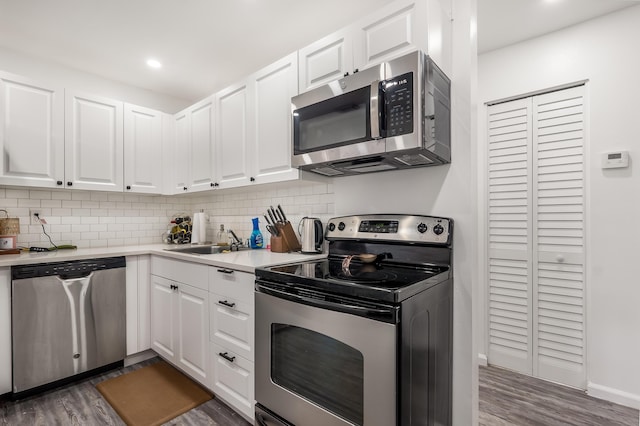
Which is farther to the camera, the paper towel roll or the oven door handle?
the paper towel roll

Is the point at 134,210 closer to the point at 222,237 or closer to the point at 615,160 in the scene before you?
the point at 222,237

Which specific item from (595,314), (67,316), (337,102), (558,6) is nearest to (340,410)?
(337,102)

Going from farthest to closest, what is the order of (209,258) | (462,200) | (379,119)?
(209,258)
(462,200)
(379,119)

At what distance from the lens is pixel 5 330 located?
6.55 ft

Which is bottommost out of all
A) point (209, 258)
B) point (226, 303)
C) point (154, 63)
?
point (226, 303)

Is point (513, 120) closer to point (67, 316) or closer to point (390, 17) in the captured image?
point (390, 17)

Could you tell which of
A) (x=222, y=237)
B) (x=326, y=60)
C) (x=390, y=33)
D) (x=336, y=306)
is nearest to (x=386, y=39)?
(x=390, y=33)

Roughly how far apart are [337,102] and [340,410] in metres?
1.38

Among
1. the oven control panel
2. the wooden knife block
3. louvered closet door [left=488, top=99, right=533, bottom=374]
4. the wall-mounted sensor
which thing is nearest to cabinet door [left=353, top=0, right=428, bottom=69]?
the oven control panel

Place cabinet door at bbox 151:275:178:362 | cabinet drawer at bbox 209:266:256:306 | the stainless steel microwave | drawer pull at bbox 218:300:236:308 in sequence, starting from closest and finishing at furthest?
the stainless steel microwave → cabinet drawer at bbox 209:266:256:306 → drawer pull at bbox 218:300:236:308 → cabinet door at bbox 151:275:178:362

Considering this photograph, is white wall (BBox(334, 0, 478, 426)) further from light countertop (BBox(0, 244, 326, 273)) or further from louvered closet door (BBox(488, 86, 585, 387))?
louvered closet door (BBox(488, 86, 585, 387))

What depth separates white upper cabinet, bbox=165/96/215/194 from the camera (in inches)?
106

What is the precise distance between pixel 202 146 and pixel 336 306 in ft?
7.10

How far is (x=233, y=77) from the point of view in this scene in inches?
120
